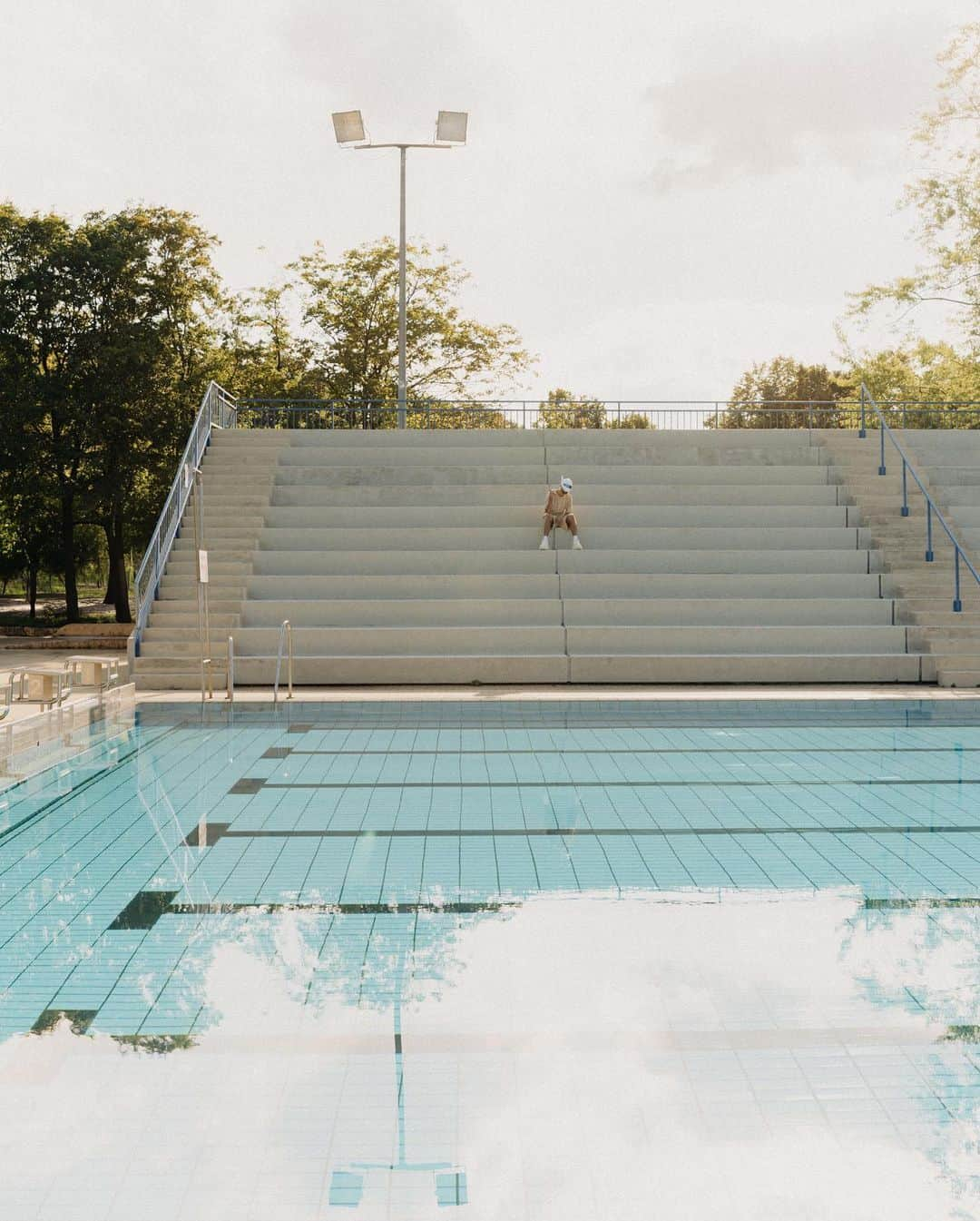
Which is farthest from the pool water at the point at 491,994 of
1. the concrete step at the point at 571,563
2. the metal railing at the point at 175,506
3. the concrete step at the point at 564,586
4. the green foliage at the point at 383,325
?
the green foliage at the point at 383,325

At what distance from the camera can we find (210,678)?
12547mm

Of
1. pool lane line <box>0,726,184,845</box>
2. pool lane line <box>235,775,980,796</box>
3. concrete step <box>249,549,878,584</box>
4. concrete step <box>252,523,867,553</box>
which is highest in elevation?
concrete step <box>252,523,867,553</box>

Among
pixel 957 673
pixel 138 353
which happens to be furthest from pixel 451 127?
pixel 957 673

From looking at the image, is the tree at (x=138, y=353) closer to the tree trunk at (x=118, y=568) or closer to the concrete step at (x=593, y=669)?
the tree trunk at (x=118, y=568)

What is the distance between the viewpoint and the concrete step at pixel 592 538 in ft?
54.3

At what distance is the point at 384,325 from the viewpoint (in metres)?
34.7

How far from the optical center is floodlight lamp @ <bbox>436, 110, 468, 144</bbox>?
874 inches

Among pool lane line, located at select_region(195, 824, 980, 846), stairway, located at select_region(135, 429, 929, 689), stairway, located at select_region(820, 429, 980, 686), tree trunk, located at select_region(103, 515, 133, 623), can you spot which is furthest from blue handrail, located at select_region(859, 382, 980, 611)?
tree trunk, located at select_region(103, 515, 133, 623)

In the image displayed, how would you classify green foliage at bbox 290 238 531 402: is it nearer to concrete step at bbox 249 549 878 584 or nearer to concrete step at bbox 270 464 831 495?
concrete step at bbox 270 464 831 495

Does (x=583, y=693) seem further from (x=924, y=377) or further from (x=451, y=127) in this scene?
(x=924, y=377)

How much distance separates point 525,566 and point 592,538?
1.28m

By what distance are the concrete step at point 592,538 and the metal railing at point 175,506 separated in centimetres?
141

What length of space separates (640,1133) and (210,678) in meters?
9.99

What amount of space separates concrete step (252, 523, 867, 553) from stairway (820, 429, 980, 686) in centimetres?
75
